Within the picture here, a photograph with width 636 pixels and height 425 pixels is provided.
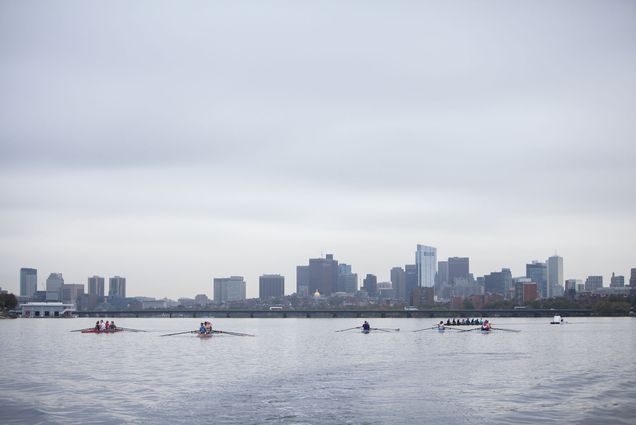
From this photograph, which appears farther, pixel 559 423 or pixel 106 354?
pixel 106 354

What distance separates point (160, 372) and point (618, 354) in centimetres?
4254

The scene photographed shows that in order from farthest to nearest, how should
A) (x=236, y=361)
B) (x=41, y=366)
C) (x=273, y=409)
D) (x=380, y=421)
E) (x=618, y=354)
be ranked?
(x=618, y=354)
(x=236, y=361)
(x=41, y=366)
(x=273, y=409)
(x=380, y=421)

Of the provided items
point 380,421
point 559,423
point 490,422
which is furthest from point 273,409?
point 559,423

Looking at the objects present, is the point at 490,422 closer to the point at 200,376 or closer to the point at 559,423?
the point at 559,423

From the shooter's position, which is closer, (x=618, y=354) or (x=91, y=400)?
(x=91, y=400)

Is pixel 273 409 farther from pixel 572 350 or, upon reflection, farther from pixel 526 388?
pixel 572 350

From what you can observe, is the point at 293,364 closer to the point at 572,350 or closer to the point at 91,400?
the point at 91,400

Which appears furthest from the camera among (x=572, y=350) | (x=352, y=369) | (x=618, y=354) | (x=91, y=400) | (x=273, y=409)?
(x=572, y=350)

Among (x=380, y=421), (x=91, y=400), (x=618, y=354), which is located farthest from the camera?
(x=618, y=354)

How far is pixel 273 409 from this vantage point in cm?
3484

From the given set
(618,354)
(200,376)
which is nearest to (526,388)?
(200,376)

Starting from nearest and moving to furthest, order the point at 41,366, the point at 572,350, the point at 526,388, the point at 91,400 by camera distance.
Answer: the point at 91,400 < the point at 526,388 < the point at 41,366 < the point at 572,350

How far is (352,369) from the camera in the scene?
53.6m

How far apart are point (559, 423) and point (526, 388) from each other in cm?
1066
